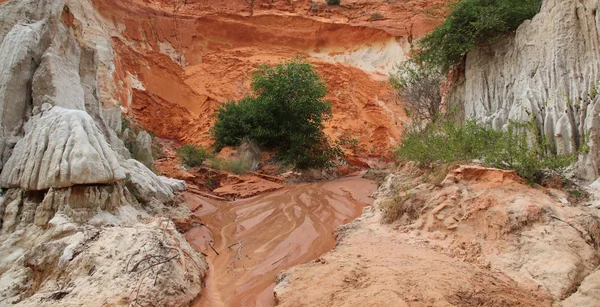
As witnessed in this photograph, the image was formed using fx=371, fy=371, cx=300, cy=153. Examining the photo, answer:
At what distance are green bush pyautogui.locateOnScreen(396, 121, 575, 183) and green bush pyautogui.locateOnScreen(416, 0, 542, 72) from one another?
3.61 metres

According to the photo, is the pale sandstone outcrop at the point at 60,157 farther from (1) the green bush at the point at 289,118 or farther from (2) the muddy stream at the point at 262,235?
(1) the green bush at the point at 289,118

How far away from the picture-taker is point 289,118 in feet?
39.1

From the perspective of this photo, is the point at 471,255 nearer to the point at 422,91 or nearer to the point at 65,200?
the point at 65,200

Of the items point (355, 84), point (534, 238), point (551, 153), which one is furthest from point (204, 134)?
point (534, 238)

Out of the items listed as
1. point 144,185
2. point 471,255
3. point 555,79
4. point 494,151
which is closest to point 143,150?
point 144,185

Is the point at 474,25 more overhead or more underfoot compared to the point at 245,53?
more overhead

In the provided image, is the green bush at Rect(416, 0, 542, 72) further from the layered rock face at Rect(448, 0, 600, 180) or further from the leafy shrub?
the leafy shrub

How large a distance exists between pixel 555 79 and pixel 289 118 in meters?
7.28

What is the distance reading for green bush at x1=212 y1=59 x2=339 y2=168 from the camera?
11547mm

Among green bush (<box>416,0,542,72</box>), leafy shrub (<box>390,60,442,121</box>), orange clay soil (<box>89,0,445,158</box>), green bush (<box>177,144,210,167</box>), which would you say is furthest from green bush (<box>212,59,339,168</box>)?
orange clay soil (<box>89,0,445,158</box>)

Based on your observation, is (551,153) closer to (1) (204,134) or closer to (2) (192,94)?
(1) (204,134)

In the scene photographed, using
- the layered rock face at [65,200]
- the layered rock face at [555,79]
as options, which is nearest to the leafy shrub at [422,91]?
the layered rock face at [555,79]

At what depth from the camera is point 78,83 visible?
545 centimetres

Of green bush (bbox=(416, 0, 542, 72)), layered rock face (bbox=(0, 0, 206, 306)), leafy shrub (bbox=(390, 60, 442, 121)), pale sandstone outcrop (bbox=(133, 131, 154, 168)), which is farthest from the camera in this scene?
leafy shrub (bbox=(390, 60, 442, 121))
